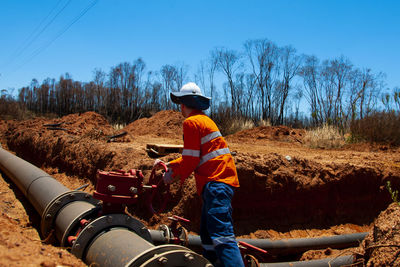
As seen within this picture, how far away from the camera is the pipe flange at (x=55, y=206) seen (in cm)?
383

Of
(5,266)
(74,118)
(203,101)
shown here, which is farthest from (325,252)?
(74,118)

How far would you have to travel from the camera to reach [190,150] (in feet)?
10.6

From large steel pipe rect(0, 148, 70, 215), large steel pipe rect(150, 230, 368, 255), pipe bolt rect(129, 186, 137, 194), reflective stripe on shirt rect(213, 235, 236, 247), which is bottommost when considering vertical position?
large steel pipe rect(150, 230, 368, 255)

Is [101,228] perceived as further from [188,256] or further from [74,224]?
[188,256]

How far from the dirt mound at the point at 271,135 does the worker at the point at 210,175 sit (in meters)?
12.5

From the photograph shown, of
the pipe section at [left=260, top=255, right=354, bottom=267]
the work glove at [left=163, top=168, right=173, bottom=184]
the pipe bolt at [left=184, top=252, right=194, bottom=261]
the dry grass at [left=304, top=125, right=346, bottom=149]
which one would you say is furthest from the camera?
the dry grass at [left=304, top=125, right=346, bottom=149]

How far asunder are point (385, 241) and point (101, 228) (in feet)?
10.1

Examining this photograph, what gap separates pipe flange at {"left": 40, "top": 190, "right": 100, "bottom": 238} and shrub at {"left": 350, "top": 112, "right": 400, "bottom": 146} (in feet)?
38.4

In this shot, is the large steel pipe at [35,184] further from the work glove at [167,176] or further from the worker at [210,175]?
the worker at [210,175]

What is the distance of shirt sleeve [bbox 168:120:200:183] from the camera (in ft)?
10.5

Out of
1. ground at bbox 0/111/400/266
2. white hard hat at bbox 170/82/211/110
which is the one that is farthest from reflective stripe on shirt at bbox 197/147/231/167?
ground at bbox 0/111/400/266


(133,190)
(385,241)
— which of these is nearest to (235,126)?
(385,241)

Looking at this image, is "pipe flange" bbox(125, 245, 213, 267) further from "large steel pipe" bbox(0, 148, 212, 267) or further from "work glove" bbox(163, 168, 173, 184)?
"work glove" bbox(163, 168, 173, 184)

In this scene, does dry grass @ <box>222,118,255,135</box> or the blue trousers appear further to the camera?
dry grass @ <box>222,118,255,135</box>
